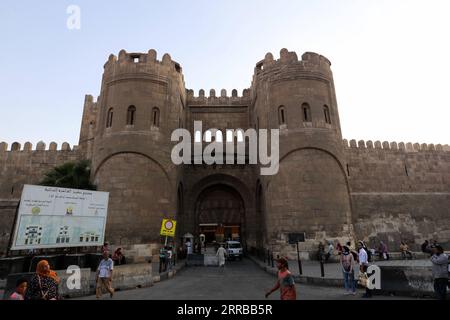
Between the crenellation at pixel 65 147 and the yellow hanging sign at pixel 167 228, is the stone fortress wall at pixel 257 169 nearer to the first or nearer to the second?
the crenellation at pixel 65 147

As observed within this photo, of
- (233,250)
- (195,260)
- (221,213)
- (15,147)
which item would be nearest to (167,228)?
(195,260)

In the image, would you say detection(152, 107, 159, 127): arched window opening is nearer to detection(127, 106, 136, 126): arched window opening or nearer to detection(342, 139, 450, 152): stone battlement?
detection(127, 106, 136, 126): arched window opening

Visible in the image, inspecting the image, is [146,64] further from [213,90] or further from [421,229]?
[421,229]

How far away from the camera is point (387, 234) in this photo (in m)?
18.8

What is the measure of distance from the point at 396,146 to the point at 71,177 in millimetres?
24250

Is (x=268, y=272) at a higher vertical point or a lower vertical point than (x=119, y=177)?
lower

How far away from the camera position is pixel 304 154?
50.9ft

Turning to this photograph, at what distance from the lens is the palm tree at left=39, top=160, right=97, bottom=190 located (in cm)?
1484

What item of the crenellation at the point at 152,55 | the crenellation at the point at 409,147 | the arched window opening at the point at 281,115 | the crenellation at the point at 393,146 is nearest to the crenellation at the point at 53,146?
the crenellation at the point at 152,55

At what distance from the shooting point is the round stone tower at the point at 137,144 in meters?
14.3

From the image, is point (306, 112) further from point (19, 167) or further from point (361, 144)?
point (19, 167)

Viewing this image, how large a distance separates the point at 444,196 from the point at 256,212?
15405 mm

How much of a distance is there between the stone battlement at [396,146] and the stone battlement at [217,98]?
349 inches
